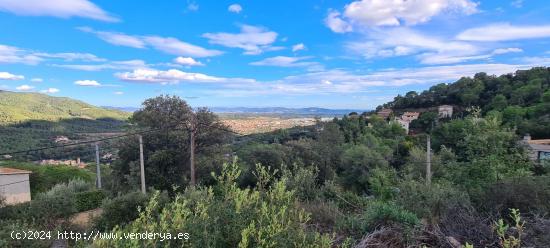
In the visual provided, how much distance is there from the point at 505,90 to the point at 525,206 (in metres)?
47.4

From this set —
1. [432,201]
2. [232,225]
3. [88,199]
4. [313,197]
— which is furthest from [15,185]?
[232,225]

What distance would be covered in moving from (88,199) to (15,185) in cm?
898

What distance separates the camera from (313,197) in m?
7.07

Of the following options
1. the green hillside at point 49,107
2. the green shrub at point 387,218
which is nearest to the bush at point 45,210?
the green shrub at point 387,218

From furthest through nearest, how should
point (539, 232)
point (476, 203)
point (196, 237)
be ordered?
1. point (476, 203)
2. point (539, 232)
3. point (196, 237)

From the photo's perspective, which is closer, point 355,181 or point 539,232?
point 539,232

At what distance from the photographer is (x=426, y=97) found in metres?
62.0

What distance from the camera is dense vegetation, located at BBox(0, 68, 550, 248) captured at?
218cm

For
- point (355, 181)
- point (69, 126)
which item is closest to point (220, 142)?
point (355, 181)

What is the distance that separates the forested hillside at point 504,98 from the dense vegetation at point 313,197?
576 inches

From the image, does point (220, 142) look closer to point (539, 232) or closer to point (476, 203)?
point (476, 203)

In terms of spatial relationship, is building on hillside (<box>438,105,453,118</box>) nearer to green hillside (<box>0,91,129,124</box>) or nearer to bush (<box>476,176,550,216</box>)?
bush (<box>476,176,550,216</box>)

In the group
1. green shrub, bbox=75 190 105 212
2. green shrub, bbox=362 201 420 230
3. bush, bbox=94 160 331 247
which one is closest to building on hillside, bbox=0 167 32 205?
green shrub, bbox=75 190 105 212

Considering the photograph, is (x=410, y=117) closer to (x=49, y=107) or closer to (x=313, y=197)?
(x=313, y=197)
